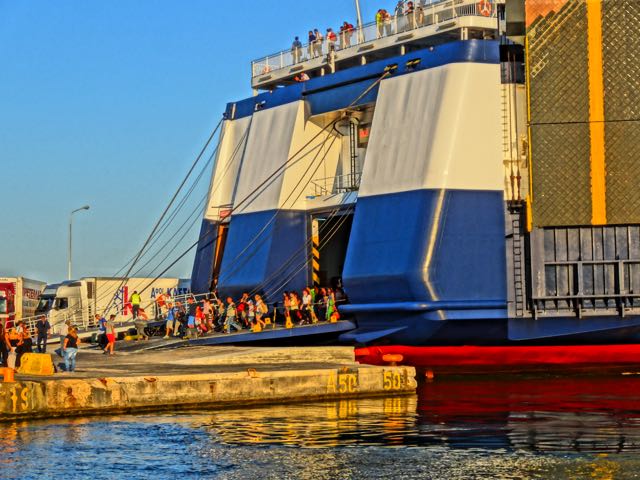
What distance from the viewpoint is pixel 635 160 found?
31141 millimetres

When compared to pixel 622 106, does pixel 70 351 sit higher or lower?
lower

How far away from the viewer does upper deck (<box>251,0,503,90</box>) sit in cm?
3491

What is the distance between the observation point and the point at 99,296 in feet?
A: 180

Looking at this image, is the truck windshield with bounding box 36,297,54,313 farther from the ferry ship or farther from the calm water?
the calm water

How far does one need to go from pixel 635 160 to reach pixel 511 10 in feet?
16.2

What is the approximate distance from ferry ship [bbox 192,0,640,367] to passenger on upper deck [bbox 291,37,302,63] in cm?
514

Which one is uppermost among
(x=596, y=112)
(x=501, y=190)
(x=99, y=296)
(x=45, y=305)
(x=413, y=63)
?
(x=413, y=63)

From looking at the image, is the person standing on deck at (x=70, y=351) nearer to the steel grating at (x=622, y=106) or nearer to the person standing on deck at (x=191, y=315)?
the person standing on deck at (x=191, y=315)

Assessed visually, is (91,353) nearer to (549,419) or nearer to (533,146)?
(533,146)

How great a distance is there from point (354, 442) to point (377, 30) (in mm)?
19678

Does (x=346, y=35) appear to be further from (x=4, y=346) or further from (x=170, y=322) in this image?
(x=4, y=346)

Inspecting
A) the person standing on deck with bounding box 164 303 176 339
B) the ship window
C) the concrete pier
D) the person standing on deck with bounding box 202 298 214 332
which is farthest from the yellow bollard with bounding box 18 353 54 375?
the ship window

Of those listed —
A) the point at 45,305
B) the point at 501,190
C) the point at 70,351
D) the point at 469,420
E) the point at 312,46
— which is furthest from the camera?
the point at 45,305

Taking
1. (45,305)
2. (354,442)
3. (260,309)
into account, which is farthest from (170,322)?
(45,305)
